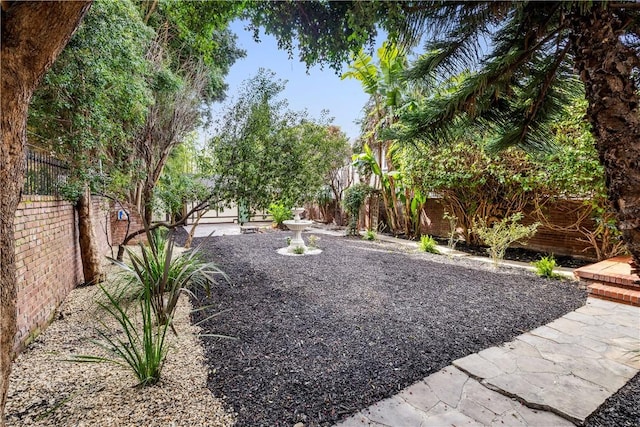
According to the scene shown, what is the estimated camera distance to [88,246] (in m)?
4.43

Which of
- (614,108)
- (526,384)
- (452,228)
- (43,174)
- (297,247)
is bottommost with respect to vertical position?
(526,384)

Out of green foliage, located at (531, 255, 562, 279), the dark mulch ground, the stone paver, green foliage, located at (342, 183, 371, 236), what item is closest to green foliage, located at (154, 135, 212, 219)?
the dark mulch ground

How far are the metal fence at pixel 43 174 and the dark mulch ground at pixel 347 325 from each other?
2261mm

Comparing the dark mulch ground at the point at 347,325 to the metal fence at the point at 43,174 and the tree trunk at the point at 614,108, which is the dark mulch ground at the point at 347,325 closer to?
the tree trunk at the point at 614,108

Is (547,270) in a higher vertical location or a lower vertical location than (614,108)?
lower

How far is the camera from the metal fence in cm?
299

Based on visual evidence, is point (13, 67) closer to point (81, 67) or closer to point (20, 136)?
point (20, 136)

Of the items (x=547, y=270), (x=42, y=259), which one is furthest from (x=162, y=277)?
(x=547, y=270)

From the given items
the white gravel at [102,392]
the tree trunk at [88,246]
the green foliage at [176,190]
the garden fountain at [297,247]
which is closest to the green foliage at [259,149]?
the green foliage at [176,190]

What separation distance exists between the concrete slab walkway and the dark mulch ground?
0.13 metres

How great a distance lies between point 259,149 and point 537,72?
3555 millimetres

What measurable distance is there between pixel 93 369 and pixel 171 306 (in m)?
0.72

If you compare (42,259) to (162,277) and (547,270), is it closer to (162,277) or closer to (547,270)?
(162,277)

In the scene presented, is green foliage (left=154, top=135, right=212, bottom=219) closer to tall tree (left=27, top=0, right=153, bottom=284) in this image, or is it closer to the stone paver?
tall tree (left=27, top=0, right=153, bottom=284)
